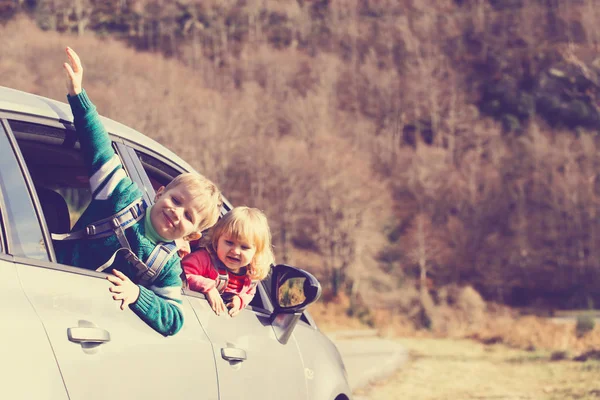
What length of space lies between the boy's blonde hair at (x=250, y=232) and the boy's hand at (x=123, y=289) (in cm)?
77

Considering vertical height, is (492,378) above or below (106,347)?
below

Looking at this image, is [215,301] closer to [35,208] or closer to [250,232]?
[250,232]

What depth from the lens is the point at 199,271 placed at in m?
3.27

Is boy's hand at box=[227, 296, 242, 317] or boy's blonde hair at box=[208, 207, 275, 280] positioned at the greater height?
boy's blonde hair at box=[208, 207, 275, 280]

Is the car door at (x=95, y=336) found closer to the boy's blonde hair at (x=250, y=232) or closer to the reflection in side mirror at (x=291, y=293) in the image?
the boy's blonde hair at (x=250, y=232)

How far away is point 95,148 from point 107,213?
0.21 m

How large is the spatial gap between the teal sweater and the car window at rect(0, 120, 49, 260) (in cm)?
32

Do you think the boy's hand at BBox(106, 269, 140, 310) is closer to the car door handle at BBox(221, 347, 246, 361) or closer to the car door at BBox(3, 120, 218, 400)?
the car door at BBox(3, 120, 218, 400)

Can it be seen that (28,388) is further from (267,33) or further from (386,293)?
(267,33)

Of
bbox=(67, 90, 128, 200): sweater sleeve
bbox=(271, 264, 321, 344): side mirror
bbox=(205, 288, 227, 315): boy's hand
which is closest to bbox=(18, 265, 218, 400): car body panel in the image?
bbox=(205, 288, 227, 315): boy's hand

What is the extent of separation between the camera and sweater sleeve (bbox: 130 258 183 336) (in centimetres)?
260

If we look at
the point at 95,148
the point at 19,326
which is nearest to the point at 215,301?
the point at 95,148

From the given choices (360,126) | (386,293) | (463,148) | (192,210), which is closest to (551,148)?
(463,148)

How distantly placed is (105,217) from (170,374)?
20.4 inches
